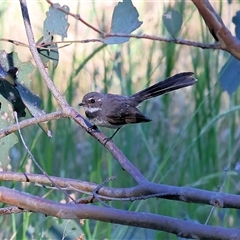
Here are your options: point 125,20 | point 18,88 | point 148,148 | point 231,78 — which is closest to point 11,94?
point 18,88

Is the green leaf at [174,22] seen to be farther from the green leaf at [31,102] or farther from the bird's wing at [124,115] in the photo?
the bird's wing at [124,115]

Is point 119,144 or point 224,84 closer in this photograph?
point 224,84

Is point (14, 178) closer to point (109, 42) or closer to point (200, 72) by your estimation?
point (109, 42)

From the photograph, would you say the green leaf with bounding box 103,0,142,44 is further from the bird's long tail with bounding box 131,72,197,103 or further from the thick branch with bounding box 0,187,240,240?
the bird's long tail with bounding box 131,72,197,103

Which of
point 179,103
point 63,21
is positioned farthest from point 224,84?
point 179,103

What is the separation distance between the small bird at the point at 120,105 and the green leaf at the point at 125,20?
3.21 feet

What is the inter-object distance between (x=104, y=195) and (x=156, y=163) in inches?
72.4

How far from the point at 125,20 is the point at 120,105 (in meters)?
1.56

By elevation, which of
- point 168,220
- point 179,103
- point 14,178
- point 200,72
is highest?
point 179,103

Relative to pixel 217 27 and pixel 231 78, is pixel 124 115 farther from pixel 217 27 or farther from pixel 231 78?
pixel 217 27

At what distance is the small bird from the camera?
9.61ft

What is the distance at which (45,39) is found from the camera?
2318 millimetres

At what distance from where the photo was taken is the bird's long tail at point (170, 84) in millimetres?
2747

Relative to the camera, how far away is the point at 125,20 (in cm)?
182
